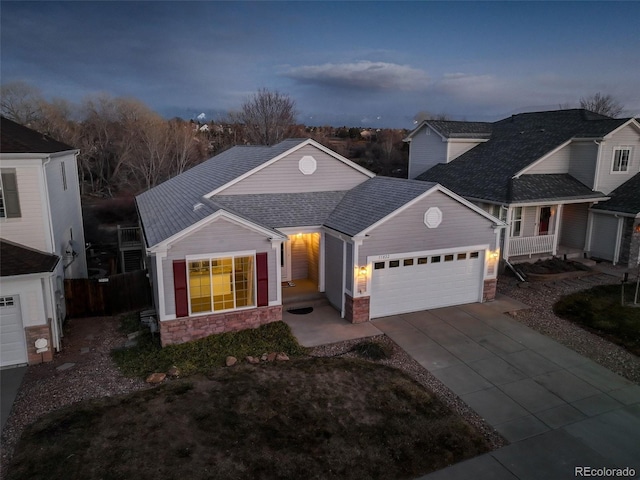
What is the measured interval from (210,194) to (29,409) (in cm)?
815

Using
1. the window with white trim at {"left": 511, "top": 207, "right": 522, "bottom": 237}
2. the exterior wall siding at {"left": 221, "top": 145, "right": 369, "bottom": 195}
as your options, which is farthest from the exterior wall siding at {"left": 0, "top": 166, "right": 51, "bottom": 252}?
the window with white trim at {"left": 511, "top": 207, "right": 522, "bottom": 237}

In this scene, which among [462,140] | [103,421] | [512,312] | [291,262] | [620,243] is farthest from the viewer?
[462,140]

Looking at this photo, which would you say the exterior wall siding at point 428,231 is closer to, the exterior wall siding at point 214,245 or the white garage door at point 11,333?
the exterior wall siding at point 214,245

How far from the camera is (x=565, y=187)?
65.0ft

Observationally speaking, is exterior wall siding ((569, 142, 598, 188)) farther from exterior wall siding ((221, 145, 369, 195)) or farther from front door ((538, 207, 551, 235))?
exterior wall siding ((221, 145, 369, 195))

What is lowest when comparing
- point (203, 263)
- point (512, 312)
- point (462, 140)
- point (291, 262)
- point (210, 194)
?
point (512, 312)

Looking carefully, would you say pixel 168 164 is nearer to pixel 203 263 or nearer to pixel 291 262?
pixel 291 262

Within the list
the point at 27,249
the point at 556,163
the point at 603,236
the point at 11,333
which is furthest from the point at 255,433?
the point at 556,163

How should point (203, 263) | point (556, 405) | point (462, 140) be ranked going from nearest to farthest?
point (556, 405) < point (203, 263) < point (462, 140)

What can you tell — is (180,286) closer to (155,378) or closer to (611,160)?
(155,378)

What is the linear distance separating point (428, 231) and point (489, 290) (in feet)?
11.4

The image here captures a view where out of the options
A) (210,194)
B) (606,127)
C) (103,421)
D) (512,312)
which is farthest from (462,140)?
(103,421)

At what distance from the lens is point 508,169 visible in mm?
20656

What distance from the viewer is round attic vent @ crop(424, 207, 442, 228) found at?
1357cm
